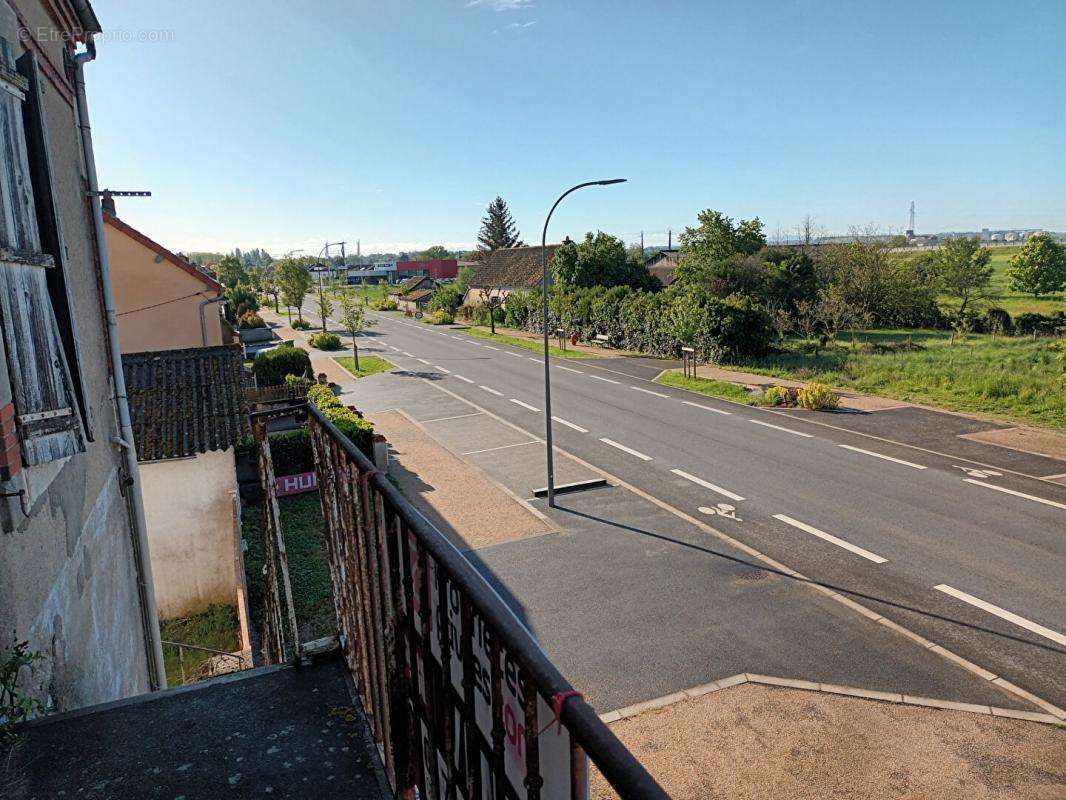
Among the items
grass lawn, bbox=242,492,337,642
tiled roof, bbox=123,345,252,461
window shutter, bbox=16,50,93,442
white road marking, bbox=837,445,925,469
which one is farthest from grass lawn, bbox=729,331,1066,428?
window shutter, bbox=16,50,93,442

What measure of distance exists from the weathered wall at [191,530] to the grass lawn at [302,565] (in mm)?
613

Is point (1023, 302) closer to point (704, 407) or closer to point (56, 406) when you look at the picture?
point (704, 407)

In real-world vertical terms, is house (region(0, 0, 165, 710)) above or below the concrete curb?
above

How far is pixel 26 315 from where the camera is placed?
3.87 meters

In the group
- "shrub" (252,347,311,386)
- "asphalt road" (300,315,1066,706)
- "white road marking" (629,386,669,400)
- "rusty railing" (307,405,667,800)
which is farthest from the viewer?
"shrub" (252,347,311,386)

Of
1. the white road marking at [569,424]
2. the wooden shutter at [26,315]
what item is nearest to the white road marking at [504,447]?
the white road marking at [569,424]

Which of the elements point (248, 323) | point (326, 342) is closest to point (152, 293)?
point (326, 342)

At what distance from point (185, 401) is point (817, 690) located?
11.2 metres

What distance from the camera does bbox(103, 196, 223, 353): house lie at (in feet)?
71.4

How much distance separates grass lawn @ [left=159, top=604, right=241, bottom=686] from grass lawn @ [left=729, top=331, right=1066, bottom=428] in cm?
2112

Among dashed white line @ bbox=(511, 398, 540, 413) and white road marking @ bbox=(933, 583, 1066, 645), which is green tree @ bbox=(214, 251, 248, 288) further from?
white road marking @ bbox=(933, 583, 1066, 645)

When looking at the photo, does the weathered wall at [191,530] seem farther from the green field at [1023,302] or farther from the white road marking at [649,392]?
the green field at [1023,302]

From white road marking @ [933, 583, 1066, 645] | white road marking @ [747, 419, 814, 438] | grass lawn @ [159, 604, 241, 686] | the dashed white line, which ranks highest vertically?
the dashed white line

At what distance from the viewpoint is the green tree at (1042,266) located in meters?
57.3
